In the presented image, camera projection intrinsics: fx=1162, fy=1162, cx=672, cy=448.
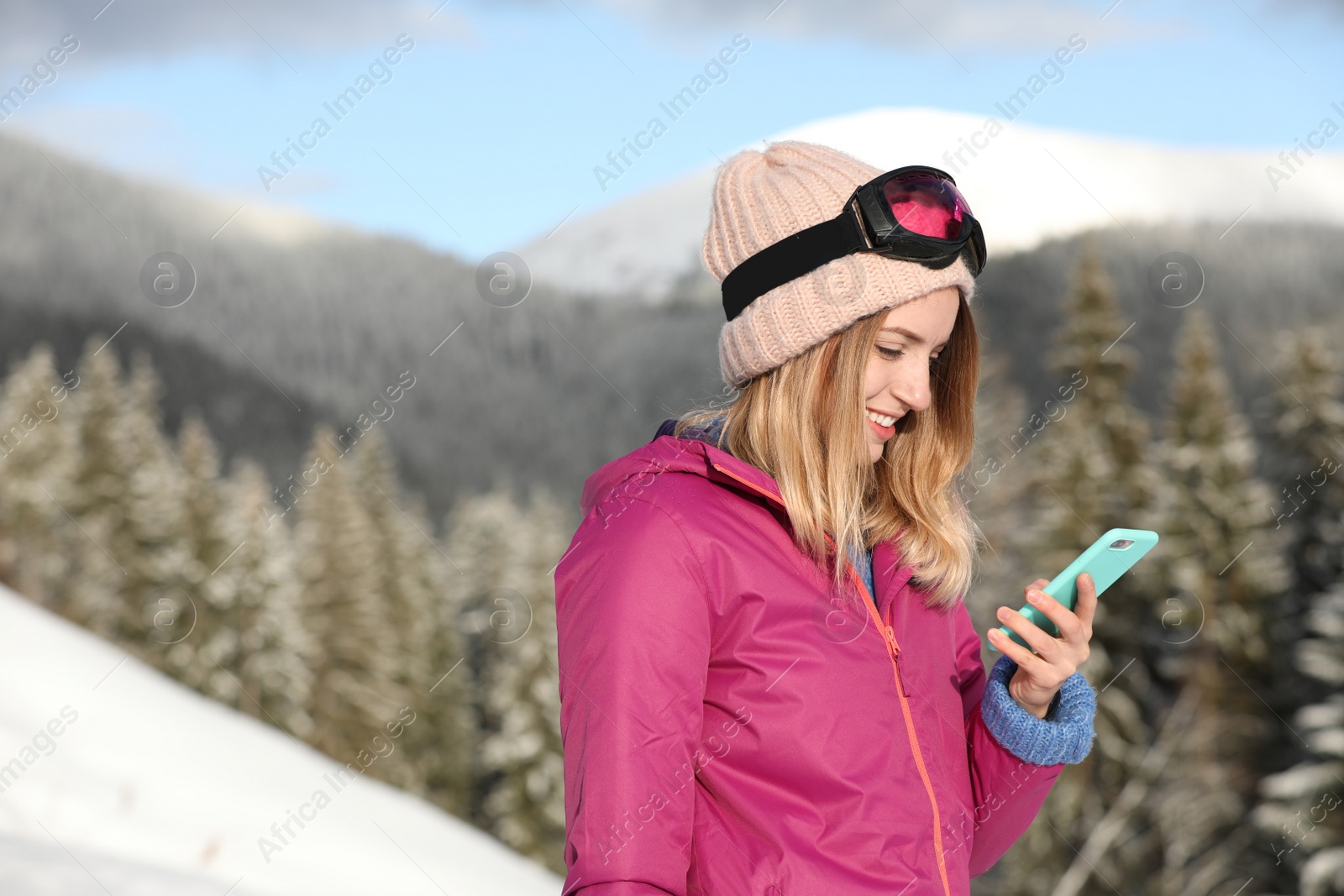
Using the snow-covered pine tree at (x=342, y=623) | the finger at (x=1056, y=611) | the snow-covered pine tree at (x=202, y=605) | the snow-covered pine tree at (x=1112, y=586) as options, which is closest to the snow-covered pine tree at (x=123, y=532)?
the snow-covered pine tree at (x=202, y=605)

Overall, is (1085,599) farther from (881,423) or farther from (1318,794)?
(1318,794)

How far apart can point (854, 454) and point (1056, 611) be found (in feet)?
1.41

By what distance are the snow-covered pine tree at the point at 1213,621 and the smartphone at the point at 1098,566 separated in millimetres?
19300

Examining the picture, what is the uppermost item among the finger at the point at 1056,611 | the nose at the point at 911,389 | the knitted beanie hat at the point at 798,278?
the knitted beanie hat at the point at 798,278

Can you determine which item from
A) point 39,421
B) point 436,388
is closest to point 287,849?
point 39,421

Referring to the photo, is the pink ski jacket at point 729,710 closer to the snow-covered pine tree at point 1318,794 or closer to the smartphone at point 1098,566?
the smartphone at point 1098,566

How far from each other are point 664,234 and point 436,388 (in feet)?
53.2

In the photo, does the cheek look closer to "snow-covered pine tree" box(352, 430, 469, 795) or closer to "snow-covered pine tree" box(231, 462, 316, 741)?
"snow-covered pine tree" box(231, 462, 316, 741)

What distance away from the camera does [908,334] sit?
6.73ft

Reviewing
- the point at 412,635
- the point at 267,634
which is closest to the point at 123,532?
the point at 267,634

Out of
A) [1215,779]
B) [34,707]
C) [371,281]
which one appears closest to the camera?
[34,707]

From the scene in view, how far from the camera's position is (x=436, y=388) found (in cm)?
6794

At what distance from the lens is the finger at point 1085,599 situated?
199 cm

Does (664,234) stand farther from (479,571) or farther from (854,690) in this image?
(854,690)
